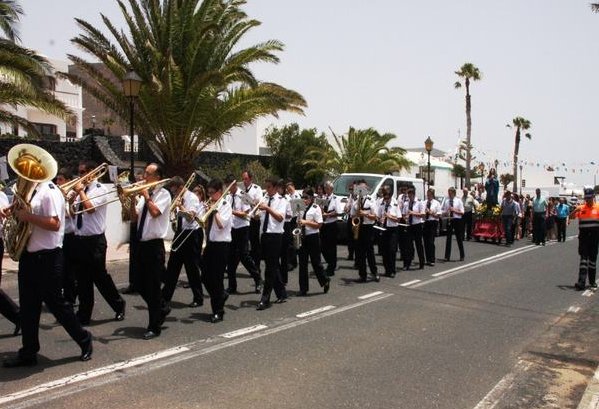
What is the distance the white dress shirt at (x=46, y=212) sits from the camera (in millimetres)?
5578

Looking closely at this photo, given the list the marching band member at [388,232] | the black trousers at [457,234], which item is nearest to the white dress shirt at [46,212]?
the marching band member at [388,232]

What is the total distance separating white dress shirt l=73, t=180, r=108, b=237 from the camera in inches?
304

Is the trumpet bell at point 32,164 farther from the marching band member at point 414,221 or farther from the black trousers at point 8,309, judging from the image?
the marching band member at point 414,221

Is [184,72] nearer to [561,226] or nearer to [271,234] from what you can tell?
[271,234]

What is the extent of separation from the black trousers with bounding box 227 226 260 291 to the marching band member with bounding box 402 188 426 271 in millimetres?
4581

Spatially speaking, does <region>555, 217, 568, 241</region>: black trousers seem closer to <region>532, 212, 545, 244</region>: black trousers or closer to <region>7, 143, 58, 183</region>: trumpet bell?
<region>532, 212, 545, 244</region>: black trousers

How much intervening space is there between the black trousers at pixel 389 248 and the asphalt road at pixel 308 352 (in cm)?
150

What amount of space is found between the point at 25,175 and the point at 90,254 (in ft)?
7.16

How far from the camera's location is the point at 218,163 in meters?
28.2

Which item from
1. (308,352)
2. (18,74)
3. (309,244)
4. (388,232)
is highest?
(18,74)

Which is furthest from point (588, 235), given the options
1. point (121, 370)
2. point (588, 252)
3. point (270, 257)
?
point (121, 370)

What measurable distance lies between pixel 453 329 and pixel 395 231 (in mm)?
4759

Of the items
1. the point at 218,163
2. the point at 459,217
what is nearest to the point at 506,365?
the point at 459,217

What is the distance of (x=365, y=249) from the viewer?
38.3 ft
